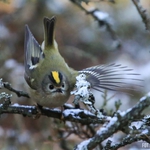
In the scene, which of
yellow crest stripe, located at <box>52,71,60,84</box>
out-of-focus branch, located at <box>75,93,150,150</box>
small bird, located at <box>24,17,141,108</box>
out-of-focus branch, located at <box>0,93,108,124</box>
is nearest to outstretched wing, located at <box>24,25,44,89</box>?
small bird, located at <box>24,17,141,108</box>

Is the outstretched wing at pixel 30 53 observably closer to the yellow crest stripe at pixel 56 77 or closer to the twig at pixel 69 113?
the yellow crest stripe at pixel 56 77

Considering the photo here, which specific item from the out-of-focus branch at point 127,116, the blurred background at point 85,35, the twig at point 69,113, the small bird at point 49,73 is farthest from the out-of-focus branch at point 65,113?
the blurred background at point 85,35

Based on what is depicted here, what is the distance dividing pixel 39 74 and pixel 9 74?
3.41 feet

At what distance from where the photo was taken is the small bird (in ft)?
9.13

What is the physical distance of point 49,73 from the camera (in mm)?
2953

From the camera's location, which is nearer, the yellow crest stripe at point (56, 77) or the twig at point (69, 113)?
the twig at point (69, 113)

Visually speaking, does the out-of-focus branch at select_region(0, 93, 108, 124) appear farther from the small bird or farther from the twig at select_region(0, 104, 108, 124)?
the small bird

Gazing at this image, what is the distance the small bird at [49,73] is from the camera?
278 centimetres

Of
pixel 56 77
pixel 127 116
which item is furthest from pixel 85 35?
pixel 127 116

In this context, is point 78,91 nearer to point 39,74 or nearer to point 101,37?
point 39,74

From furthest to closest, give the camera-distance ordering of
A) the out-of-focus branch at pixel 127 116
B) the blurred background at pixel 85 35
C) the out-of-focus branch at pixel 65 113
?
the blurred background at pixel 85 35
the out-of-focus branch at pixel 65 113
the out-of-focus branch at pixel 127 116

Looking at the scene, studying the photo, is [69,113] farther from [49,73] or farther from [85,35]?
[85,35]

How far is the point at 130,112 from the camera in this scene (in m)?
1.36

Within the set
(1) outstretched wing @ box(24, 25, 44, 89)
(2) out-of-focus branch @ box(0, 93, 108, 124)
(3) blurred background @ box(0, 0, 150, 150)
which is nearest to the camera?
(2) out-of-focus branch @ box(0, 93, 108, 124)
